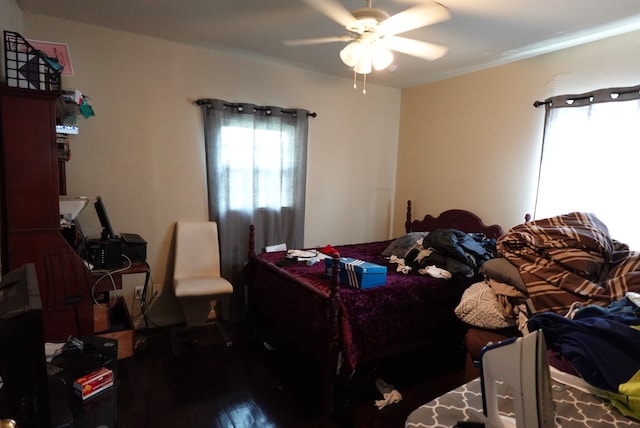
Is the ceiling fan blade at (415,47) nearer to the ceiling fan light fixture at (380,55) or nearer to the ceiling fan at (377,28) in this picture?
the ceiling fan at (377,28)

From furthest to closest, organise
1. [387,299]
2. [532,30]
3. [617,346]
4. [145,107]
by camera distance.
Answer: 1. [145,107]
2. [532,30]
3. [387,299]
4. [617,346]

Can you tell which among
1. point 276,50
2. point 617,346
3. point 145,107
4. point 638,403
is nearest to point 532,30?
point 276,50

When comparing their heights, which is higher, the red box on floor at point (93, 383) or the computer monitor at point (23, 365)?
the computer monitor at point (23, 365)

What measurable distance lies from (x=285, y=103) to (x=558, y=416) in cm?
312

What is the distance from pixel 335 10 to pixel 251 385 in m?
2.31

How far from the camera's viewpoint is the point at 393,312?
228cm

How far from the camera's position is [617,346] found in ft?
3.65

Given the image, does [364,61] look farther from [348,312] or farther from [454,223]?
[454,223]

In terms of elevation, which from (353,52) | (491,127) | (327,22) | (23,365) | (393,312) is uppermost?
(327,22)

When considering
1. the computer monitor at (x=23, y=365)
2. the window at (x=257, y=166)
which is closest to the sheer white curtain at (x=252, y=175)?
the window at (x=257, y=166)

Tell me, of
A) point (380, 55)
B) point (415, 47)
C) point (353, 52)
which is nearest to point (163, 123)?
point (353, 52)

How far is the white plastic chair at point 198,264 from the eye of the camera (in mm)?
3000

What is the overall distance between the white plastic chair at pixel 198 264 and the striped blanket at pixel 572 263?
85.2 inches

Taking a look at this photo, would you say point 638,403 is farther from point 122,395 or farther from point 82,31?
point 82,31
